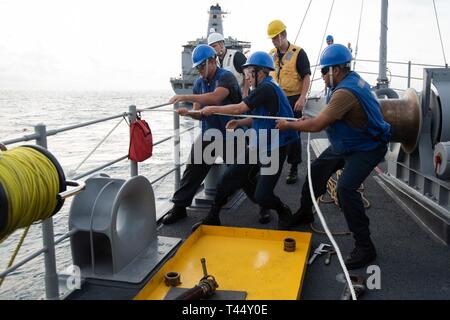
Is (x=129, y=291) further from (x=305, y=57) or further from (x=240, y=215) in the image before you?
(x=305, y=57)

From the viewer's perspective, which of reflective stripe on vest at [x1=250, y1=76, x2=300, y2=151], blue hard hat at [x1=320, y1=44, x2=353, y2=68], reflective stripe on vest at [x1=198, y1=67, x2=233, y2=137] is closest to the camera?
blue hard hat at [x1=320, y1=44, x2=353, y2=68]

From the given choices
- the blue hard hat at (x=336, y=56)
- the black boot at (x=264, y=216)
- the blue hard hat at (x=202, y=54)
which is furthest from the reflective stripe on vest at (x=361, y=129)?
the blue hard hat at (x=202, y=54)

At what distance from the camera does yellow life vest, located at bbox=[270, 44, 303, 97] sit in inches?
233

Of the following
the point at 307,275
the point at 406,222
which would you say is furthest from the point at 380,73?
the point at 307,275

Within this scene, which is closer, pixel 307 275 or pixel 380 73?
pixel 307 275

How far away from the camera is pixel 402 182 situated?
547cm

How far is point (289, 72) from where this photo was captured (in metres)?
5.97

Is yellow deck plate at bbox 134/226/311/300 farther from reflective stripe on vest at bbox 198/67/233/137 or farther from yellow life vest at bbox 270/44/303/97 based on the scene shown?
yellow life vest at bbox 270/44/303/97

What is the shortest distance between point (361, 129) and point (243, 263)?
1.48 meters

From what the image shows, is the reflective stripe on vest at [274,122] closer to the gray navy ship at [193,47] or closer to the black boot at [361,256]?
the black boot at [361,256]

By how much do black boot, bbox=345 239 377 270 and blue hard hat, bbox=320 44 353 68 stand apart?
1.55 meters

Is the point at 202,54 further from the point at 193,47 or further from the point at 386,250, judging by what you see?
the point at 193,47

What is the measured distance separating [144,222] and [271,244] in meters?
1.17

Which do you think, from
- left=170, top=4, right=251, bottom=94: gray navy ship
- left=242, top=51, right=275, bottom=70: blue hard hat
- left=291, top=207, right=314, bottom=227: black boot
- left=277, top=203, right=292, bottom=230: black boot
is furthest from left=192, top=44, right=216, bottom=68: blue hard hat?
left=170, top=4, right=251, bottom=94: gray navy ship
